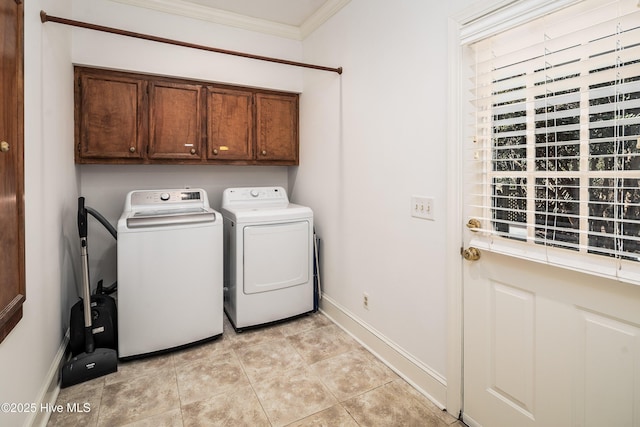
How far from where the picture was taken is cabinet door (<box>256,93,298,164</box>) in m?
3.32

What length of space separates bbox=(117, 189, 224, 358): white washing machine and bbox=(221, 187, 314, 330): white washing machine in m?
0.19

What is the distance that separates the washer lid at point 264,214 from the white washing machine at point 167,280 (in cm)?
21

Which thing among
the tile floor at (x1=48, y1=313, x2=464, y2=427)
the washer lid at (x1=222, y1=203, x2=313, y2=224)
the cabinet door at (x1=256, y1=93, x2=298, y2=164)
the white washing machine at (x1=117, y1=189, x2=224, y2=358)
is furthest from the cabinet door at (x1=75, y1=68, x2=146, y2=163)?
the tile floor at (x1=48, y1=313, x2=464, y2=427)

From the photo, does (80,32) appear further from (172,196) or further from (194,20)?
(172,196)

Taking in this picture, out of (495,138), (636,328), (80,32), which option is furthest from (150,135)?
(636,328)

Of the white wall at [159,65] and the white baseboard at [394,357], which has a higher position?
the white wall at [159,65]

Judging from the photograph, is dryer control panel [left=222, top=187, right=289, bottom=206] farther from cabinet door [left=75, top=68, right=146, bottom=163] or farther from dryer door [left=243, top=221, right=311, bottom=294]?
cabinet door [left=75, top=68, right=146, bottom=163]

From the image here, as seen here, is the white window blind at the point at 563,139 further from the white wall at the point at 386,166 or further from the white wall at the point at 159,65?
the white wall at the point at 159,65

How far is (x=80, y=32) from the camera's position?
8.34 ft

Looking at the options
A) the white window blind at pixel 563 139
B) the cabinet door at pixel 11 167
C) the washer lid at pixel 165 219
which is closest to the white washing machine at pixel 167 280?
the washer lid at pixel 165 219

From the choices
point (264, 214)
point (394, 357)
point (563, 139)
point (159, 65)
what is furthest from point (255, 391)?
point (159, 65)

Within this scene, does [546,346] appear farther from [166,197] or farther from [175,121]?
[175,121]

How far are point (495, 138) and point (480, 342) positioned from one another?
1021 millimetres

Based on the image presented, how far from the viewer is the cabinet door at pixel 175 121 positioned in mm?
2851
